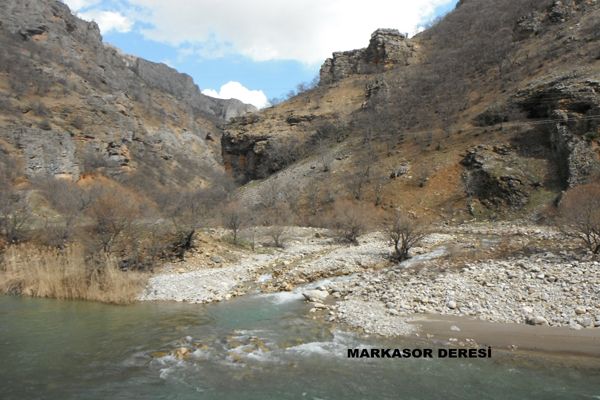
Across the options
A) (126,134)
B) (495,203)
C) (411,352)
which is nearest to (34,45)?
(126,134)

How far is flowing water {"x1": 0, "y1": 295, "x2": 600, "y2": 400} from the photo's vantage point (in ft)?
24.5

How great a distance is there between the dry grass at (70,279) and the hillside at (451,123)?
2118 centimetres

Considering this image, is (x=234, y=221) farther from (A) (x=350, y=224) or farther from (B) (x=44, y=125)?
(B) (x=44, y=125)

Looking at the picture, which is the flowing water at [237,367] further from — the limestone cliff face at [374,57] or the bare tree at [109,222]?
the limestone cliff face at [374,57]

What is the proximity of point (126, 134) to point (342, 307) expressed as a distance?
67508 mm

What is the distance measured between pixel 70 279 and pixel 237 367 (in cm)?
1019

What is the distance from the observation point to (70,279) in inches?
621

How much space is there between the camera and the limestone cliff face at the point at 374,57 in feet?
212

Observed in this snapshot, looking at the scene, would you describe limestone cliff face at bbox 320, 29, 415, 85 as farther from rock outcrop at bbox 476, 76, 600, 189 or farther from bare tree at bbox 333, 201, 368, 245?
bare tree at bbox 333, 201, 368, 245

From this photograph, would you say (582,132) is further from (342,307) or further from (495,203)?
(342,307)

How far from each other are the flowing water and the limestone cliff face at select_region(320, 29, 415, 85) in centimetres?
5975

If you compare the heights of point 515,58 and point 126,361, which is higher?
point 515,58

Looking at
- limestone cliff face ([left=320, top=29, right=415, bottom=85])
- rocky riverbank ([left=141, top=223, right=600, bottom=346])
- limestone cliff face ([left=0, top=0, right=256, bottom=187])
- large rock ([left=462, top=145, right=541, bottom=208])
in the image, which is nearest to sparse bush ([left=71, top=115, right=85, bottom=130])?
limestone cliff face ([left=0, top=0, right=256, bottom=187])

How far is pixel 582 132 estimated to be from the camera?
2819 centimetres
